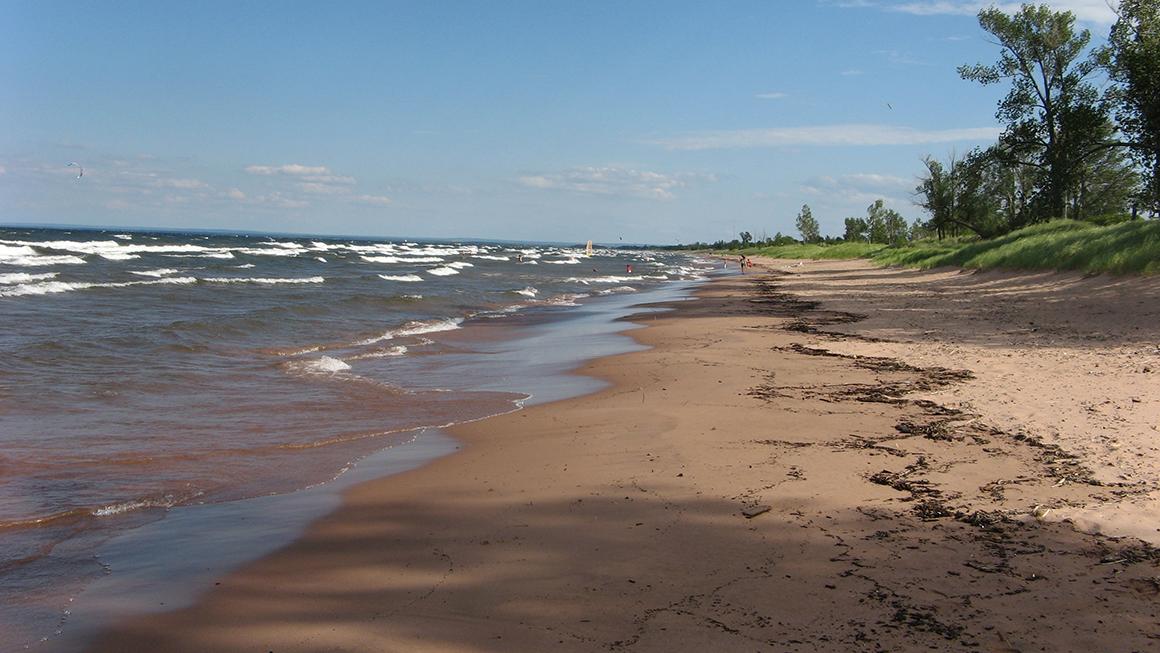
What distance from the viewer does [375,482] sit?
6898mm

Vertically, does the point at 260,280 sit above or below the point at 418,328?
above

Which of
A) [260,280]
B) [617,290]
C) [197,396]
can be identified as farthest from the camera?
[617,290]

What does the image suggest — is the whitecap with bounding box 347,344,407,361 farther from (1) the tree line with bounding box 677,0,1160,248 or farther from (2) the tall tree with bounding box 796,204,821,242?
(2) the tall tree with bounding box 796,204,821,242

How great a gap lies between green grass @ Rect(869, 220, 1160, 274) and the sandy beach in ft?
32.6

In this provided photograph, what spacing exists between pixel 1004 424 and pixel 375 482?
219 inches

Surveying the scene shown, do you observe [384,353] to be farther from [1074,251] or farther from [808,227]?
[808,227]

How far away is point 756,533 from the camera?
16.6 feet

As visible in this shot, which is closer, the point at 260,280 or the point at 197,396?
the point at 197,396

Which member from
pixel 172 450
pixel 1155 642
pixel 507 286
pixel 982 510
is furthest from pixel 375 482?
pixel 507 286

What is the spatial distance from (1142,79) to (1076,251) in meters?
5.50

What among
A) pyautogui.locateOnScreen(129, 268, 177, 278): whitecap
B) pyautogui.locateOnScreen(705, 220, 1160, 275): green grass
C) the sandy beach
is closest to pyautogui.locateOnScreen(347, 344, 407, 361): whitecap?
the sandy beach

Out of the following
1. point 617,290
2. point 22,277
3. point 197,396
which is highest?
point 22,277

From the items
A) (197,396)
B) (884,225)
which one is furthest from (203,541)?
(884,225)

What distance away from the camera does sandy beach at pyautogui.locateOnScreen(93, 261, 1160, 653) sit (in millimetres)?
3814
